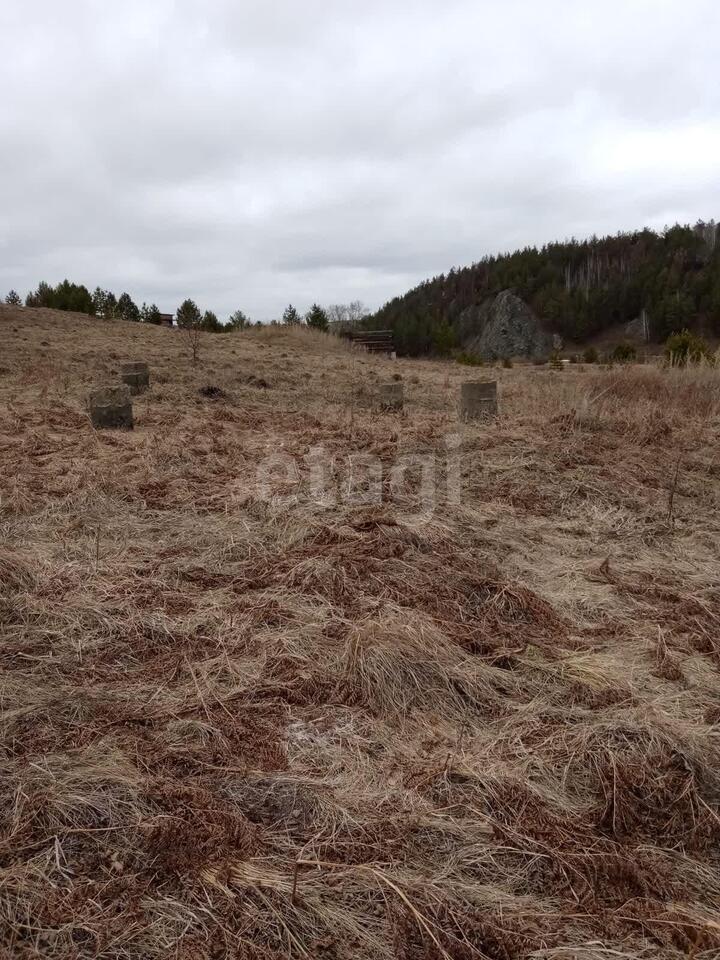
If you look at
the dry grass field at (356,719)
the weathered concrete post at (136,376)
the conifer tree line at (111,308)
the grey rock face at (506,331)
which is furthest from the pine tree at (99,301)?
the grey rock face at (506,331)

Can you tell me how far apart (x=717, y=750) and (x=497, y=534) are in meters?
2.47

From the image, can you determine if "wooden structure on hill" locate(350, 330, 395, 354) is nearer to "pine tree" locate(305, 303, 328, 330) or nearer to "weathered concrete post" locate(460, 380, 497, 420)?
"pine tree" locate(305, 303, 328, 330)

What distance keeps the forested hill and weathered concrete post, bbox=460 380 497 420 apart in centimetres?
Answer: 3609

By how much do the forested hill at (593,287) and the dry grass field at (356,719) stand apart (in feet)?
133

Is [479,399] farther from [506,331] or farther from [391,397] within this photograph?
[506,331]

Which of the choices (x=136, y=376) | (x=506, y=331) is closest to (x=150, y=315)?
(x=136, y=376)

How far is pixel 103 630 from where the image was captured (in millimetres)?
3164

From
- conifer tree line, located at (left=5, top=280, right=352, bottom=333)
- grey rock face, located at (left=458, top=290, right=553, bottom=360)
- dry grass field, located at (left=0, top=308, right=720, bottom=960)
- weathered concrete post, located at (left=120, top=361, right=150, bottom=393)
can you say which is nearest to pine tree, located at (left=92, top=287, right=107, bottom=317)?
conifer tree line, located at (left=5, top=280, right=352, bottom=333)

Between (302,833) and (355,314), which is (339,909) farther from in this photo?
(355,314)

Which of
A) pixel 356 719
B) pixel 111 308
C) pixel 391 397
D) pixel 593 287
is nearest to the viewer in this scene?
pixel 356 719

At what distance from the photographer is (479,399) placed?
8648 millimetres

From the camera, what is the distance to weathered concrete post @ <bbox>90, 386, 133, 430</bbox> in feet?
25.7

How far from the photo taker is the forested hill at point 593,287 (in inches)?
2112

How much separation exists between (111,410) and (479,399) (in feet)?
15.3
